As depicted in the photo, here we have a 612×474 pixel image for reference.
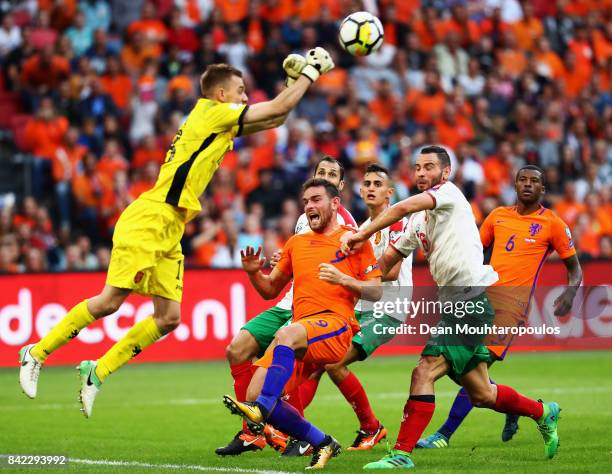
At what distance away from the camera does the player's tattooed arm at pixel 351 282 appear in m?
8.20

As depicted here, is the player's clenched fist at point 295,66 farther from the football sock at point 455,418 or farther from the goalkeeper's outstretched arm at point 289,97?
the football sock at point 455,418

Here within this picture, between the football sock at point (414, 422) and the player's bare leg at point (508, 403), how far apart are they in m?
0.44

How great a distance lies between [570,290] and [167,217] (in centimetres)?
342

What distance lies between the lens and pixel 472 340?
8500 mm

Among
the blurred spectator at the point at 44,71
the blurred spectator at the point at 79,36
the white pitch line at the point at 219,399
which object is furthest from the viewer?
the blurred spectator at the point at 79,36

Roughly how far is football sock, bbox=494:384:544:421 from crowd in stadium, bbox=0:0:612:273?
892 centimetres

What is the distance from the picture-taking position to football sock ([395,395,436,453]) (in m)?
8.36

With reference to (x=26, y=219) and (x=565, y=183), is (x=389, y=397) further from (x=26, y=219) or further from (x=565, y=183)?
(x=565, y=183)

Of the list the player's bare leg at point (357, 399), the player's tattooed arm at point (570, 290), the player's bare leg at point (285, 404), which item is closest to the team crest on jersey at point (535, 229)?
the player's tattooed arm at point (570, 290)

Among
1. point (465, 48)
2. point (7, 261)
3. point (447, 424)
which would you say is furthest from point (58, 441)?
point (465, 48)

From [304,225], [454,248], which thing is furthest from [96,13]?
[454,248]

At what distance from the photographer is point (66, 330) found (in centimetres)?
868

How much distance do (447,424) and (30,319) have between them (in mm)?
7553

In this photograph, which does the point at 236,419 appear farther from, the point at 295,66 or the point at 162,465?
the point at 295,66
